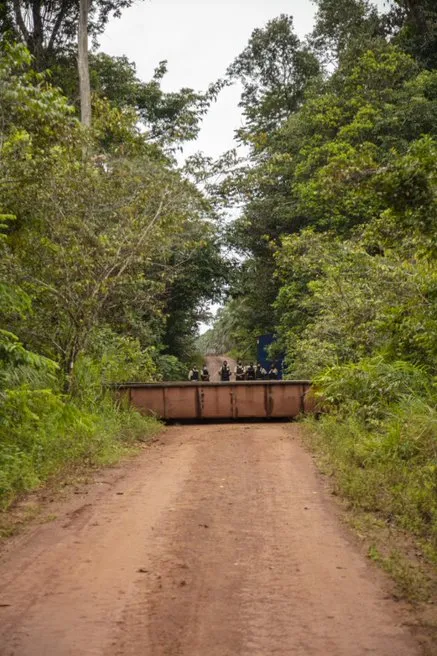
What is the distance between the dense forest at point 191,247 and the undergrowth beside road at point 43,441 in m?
0.04

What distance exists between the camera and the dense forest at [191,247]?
30.6ft

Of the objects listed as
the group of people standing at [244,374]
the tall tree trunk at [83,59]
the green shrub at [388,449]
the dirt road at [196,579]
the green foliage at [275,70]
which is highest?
the green foliage at [275,70]

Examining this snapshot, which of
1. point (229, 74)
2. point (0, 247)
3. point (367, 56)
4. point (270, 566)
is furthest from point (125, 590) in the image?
point (229, 74)

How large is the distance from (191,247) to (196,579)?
52.6 ft

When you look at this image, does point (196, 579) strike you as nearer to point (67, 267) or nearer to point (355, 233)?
point (67, 267)

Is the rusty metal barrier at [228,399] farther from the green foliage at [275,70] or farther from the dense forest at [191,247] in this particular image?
the green foliage at [275,70]

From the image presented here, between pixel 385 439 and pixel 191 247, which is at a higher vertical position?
pixel 191 247

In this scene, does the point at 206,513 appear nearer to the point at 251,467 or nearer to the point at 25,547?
the point at 25,547

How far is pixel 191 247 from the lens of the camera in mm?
20859

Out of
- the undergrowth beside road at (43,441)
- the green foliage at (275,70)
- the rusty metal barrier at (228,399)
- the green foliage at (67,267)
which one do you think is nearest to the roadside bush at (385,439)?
the rusty metal barrier at (228,399)

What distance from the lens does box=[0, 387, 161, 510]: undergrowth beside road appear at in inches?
353

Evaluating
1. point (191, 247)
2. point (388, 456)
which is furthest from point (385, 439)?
point (191, 247)

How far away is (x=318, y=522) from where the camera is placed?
7.33 metres

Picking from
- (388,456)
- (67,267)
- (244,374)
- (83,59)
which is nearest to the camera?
(388,456)
